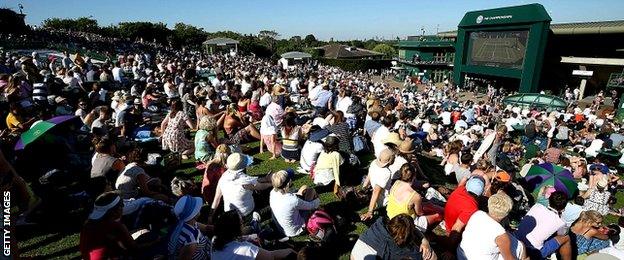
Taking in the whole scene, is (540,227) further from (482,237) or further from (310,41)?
(310,41)

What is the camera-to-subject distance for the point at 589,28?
3481cm

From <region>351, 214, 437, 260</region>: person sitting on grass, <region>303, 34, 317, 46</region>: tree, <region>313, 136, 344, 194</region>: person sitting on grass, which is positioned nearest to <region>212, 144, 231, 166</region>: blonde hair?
<region>313, 136, 344, 194</region>: person sitting on grass

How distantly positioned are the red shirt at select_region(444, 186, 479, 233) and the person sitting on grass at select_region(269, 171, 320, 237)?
1.87 metres

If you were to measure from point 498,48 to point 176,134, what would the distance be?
125 ft

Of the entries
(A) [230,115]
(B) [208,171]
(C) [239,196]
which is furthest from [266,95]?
(C) [239,196]

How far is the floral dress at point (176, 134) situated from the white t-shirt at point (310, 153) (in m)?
3.05

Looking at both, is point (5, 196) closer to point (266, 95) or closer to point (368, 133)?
point (368, 133)

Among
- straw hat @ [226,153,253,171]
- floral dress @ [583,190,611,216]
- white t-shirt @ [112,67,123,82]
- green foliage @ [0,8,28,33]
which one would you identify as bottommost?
floral dress @ [583,190,611,216]

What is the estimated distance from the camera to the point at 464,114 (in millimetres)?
17219

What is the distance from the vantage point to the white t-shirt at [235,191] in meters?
5.19

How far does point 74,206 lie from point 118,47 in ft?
117

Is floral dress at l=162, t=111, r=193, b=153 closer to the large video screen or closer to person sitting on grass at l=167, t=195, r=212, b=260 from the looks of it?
person sitting on grass at l=167, t=195, r=212, b=260

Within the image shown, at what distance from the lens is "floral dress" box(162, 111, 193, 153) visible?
823 centimetres

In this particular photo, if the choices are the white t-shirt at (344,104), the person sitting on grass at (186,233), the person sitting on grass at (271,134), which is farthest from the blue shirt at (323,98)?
the person sitting on grass at (186,233)
